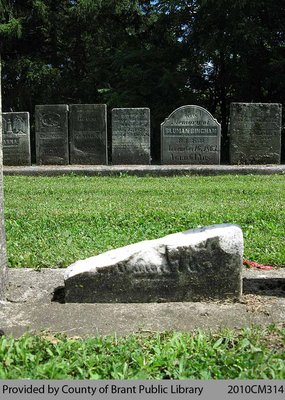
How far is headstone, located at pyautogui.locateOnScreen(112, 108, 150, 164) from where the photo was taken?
1241 cm

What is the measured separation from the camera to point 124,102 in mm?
16578

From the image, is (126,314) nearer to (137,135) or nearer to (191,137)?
(191,137)

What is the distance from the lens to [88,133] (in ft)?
41.4

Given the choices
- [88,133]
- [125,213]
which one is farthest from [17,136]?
[125,213]

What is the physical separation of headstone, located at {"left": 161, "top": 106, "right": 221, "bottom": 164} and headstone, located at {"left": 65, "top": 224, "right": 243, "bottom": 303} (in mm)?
9163

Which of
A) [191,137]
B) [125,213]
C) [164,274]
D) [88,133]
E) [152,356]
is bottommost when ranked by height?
[152,356]

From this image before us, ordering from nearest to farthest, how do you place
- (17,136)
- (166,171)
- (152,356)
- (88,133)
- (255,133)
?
(152,356) → (166,171) → (255,133) → (88,133) → (17,136)

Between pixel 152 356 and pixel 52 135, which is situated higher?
pixel 52 135

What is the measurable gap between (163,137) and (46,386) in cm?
1033

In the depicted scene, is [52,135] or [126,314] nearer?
[126,314]

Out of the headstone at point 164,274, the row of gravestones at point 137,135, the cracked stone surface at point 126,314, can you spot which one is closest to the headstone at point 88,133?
the row of gravestones at point 137,135

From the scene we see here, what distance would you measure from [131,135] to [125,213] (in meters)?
6.12

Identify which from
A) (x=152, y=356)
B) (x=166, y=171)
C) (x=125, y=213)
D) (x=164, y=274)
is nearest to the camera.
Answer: (x=152, y=356)

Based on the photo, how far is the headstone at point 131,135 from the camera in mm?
12414
